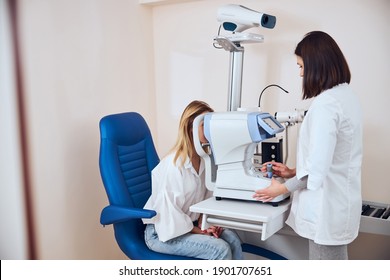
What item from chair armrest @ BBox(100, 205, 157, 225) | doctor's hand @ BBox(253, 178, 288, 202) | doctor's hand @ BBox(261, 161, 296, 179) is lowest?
chair armrest @ BBox(100, 205, 157, 225)

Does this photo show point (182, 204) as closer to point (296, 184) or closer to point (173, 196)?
point (173, 196)

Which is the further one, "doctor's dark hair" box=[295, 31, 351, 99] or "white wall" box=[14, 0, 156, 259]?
"white wall" box=[14, 0, 156, 259]

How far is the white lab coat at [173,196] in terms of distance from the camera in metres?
1.82

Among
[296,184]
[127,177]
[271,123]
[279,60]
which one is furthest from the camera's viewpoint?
[279,60]

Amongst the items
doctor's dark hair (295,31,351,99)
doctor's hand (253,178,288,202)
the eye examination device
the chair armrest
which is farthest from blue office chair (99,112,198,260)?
doctor's dark hair (295,31,351,99)

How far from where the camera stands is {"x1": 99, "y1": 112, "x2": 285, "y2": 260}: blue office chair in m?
1.89

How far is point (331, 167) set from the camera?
5.05 ft

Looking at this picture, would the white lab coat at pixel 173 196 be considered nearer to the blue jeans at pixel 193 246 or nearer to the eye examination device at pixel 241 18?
the blue jeans at pixel 193 246

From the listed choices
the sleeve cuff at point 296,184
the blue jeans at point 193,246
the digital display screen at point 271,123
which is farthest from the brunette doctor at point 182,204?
the sleeve cuff at point 296,184

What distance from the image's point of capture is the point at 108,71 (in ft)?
8.10

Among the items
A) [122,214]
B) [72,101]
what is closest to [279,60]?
[72,101]

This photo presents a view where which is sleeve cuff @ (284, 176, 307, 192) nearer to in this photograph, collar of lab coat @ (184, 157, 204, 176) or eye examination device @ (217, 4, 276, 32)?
collar of lab coat @ (184, 157, 204, 176)

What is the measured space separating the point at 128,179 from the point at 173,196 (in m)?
0.32

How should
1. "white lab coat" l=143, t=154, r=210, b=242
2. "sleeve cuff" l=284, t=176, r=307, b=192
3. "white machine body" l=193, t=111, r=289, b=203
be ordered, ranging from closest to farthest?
1. "sleeve cuff" l=284, t=176, r=307, b=192
2. "white machine body" l=193, t=111, r=289, b=203
3. "white lab coat" l=143, t=154, r=210, b=242
